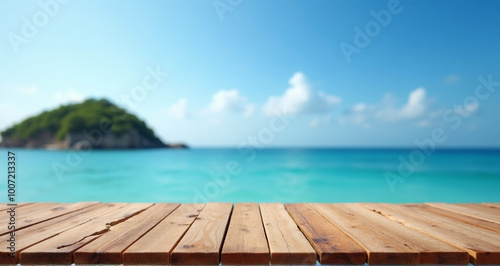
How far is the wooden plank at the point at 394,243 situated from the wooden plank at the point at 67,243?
149cm

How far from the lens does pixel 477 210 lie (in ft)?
8.57

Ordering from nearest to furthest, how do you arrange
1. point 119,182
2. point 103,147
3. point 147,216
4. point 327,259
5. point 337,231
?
point 327,259 → point 337,231 → point 147,216 → point 119,182 → point 103,147

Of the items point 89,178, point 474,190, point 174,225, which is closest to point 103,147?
point 89,178

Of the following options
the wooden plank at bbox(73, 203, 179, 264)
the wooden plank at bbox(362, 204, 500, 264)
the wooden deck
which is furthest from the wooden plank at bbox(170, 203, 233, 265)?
the wooden plank at bbox(362, 204, 500, 264)

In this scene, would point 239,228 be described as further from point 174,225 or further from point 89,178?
point 89,178

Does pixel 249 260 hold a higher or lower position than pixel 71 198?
higher

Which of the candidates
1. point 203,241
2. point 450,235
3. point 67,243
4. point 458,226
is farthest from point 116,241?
point 458,226

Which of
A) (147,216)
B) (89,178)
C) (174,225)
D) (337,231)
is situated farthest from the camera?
(89,178)

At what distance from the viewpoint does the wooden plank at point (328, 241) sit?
1423 mm

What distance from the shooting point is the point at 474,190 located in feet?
45.3

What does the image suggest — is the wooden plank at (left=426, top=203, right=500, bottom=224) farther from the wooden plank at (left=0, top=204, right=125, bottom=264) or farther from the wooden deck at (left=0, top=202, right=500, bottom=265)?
the wooden plank at (left=0, top=204, right=125, bottom=264)

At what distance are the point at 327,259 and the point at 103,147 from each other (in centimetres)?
6245

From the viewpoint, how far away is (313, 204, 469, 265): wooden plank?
1438 mm

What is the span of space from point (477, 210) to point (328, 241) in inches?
74.5
